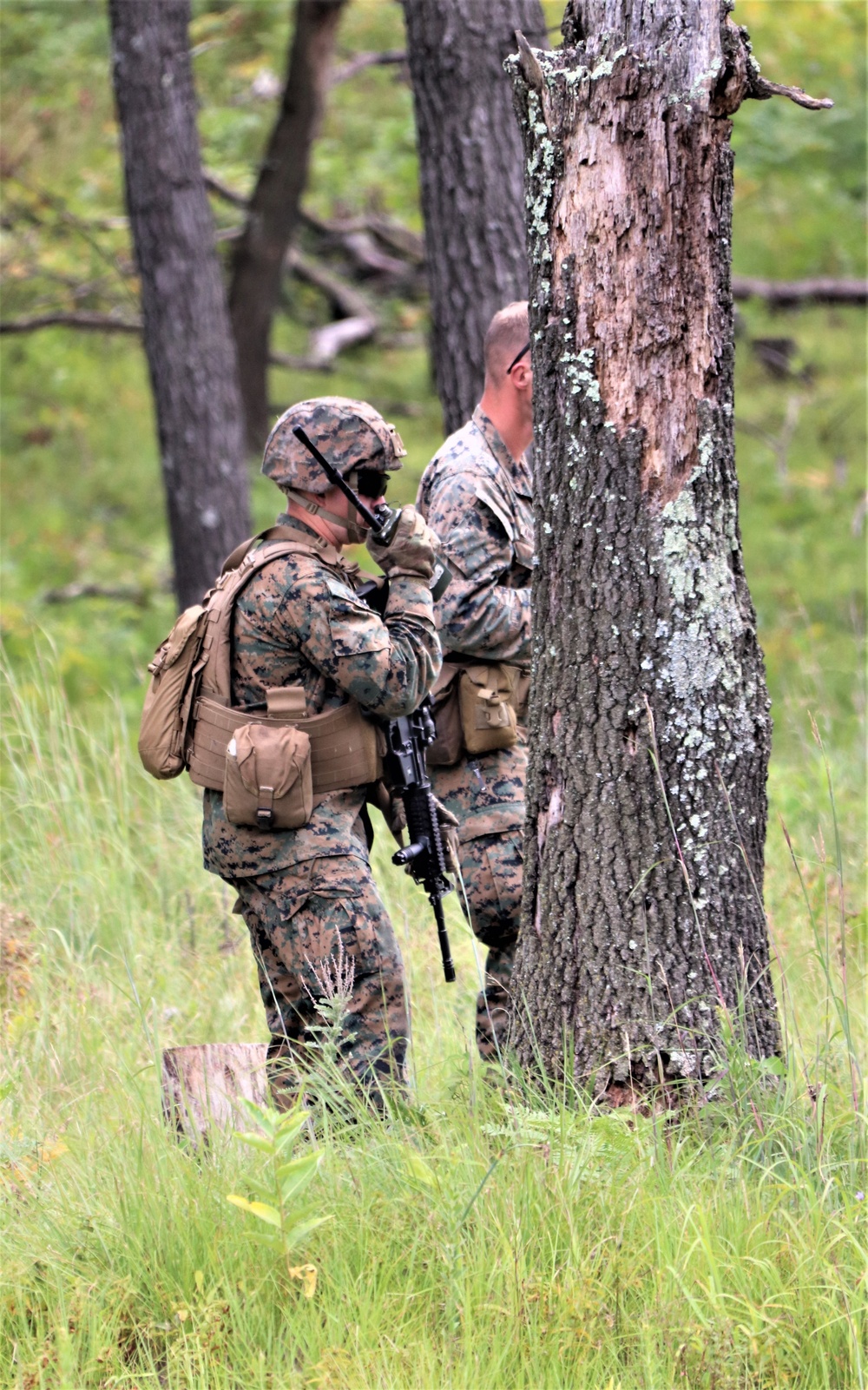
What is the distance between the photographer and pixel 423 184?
5.91m

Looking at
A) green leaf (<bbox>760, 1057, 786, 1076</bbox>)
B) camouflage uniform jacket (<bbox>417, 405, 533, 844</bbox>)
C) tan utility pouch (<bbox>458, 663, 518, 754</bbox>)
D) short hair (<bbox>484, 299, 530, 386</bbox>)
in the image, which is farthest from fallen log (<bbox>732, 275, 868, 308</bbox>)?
green leaf (<bbox>760, 1057, 786, 1076</bbox>)

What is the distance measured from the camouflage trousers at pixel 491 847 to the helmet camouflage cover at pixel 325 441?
103 cm

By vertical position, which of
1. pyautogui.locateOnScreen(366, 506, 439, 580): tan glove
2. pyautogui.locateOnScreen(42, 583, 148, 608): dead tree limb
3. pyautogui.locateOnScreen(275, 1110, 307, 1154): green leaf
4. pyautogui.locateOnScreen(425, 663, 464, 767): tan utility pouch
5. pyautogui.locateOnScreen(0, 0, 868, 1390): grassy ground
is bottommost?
pyautogui.locateOnScreen(42, 583, 148, 608): dead tree limb

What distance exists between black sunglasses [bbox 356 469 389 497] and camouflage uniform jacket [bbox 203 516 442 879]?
0.56ft

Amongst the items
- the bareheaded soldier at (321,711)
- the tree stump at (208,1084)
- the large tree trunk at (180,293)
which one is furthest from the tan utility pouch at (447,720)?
the large tree trunk at (180,293)

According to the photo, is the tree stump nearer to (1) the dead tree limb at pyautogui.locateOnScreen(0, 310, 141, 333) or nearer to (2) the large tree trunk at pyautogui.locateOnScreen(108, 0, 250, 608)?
(2) the large tree trunk at pyautogui.locateOnScreen(108, 0, 250, 608)

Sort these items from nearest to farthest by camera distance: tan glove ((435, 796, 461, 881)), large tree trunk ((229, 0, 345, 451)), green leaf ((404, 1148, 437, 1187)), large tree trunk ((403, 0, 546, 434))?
green leaf ((404, 1148, 437, 1187))
tan glove ((435, 796, 461, 881))
large tree trunk ((403, 0, 546, 434))
large tree trunk ((229, 0, 345, 451))

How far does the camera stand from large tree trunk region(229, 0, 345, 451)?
1047cm

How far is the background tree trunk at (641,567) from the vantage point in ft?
9.11

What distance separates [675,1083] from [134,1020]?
173 centimetres

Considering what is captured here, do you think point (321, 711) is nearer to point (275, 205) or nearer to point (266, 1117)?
point (266, 1117)

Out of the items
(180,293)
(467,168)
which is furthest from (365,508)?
(180,293)

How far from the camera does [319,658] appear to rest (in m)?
3.26

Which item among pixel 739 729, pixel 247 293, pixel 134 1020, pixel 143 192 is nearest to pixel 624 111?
pixel 739 729
